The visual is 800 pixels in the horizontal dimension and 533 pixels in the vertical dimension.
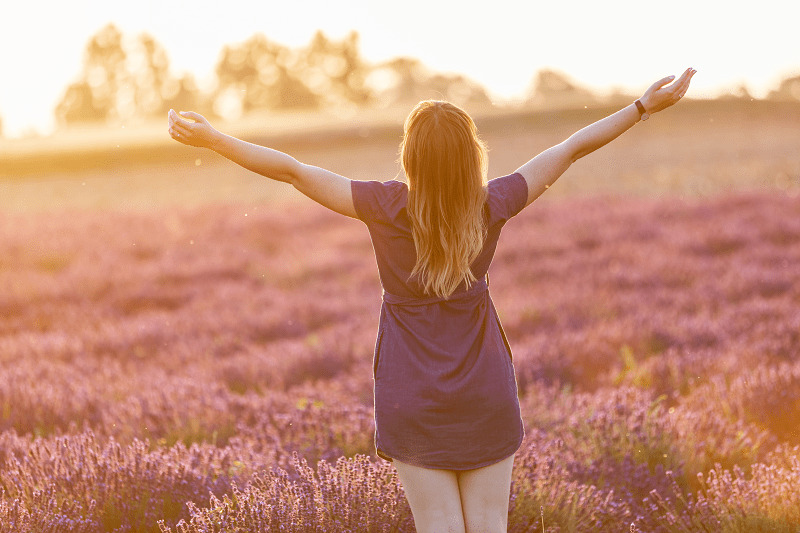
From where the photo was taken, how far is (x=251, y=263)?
354 inches

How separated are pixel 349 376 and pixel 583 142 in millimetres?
2721

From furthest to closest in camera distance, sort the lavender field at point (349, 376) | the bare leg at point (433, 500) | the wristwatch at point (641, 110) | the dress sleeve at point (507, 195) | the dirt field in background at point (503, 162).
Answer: the dirt field in background at point (503, 162) < the lavender field at point (349, 376) < the wristwatch at point (641, 110) < the dress sleeve at point (507, 195) < the bare leg at point (433, 500)

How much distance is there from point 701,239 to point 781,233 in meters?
0.90

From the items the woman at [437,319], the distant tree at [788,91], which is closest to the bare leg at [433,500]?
the woman at [437,319]

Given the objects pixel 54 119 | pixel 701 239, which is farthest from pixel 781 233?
pixel 54 119

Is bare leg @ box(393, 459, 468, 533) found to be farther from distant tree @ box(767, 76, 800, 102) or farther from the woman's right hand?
distant tree @ box(767, 76, 800, 102)

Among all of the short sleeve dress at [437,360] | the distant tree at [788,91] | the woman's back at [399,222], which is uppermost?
the distant tree at [788,91]

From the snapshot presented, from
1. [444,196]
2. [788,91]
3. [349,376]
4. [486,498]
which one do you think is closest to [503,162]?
[349,376]

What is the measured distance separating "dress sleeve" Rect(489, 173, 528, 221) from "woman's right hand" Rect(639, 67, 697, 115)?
1.75 feet

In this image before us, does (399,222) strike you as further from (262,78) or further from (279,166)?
(262,78)

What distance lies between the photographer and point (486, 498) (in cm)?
202

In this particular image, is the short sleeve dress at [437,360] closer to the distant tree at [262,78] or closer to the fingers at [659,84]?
the fingers at [659,84]

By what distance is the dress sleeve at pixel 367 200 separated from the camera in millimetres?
2066

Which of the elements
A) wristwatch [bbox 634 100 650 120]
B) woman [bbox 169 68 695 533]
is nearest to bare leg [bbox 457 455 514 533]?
woman [bbox 169 68 695 533]
